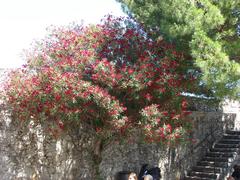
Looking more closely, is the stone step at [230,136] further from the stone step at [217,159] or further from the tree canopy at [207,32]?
the tree canopy at [207,32]

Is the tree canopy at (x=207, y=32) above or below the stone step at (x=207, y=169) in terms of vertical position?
above

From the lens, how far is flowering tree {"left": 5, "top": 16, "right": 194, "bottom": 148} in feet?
35.0

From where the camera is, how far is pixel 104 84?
11.1 meters

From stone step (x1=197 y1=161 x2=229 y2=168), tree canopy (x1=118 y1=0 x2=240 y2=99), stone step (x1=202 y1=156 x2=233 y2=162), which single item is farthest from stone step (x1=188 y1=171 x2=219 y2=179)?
tree canopy (x1=118 y1=0 x2=240 y2=99)

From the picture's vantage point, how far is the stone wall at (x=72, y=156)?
36.9ft

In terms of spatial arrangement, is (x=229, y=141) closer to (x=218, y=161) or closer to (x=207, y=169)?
(x=218, y=161)

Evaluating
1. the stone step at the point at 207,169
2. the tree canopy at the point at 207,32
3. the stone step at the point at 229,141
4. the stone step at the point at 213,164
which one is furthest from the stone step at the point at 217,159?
the tree canopy at the point at 207,32

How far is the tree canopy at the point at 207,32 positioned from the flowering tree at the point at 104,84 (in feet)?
2.05

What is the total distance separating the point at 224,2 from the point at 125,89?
135 inches

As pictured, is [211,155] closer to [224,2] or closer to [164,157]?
[164,157]

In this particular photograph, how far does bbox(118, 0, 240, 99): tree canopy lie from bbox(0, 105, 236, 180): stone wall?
12.5 feet

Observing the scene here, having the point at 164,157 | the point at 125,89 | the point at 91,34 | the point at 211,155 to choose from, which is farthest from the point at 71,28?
the point at 211,155

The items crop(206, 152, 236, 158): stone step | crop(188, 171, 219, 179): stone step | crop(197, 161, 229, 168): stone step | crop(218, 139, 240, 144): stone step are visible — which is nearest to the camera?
crop(188, 171, 219, 179): stone step

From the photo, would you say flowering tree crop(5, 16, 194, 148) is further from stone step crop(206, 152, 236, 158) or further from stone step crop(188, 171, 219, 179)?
stone step crop(206, 152, 236, 158)
